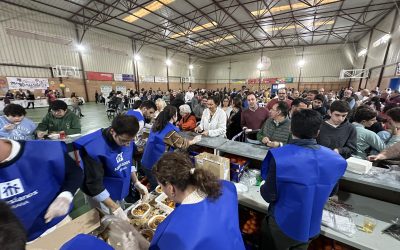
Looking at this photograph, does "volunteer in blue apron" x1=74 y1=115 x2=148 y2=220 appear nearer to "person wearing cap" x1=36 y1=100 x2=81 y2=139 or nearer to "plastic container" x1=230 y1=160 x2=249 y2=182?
"plastic container" x1=230 y1=160 x2=249 y2=182

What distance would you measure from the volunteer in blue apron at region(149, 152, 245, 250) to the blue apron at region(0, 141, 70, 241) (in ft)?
2.57

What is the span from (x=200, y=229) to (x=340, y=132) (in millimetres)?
2587

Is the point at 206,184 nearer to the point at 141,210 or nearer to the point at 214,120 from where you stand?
the point at 141,210

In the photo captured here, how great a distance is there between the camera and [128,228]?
128cm

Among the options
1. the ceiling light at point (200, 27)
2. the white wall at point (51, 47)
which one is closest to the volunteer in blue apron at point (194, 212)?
the ceiling light at point (200, 27)

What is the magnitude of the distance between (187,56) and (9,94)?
20.2 m

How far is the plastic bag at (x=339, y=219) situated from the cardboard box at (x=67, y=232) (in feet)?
7.05

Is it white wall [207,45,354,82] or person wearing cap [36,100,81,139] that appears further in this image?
white wall [207,45,354,82]

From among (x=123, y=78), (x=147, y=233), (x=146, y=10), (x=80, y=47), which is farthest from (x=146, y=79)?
(x=147, y=233)

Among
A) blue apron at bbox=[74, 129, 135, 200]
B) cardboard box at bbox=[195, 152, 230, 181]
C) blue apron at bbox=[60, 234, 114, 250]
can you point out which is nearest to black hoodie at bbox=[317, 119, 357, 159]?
cardboard box at bbox=[195, 152, 230, 181]

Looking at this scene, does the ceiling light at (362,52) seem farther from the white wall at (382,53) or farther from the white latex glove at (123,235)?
the white latex glove at (123,235)

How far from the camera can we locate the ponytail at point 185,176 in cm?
105

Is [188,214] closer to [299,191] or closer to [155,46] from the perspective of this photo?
[299,191]

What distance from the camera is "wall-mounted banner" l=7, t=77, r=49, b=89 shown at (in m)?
12.5
